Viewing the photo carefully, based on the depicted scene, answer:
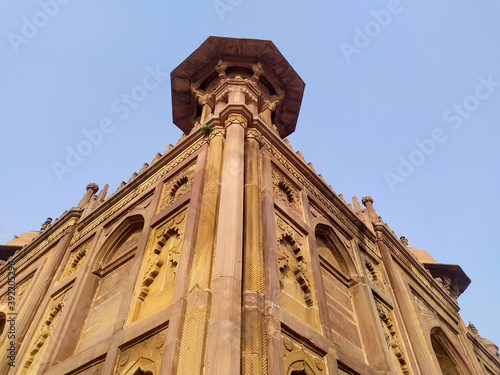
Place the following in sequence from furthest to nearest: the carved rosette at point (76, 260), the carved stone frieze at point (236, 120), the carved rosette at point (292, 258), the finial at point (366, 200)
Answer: the finial at point (366, 200)
the carved rosette at point (76, 260)
the carved stone frieze at point (236, 120)
the carved rosette at point (292, 258)

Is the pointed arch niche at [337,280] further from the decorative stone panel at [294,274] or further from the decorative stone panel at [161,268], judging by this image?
the decorative stone panel at [161,268]

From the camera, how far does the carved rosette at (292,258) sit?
6059 millimetres

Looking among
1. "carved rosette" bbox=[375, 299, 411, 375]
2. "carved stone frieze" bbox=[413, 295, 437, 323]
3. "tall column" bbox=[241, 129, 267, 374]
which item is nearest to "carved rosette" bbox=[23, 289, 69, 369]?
"tall column" bbox=[241, 129, 267, 374]

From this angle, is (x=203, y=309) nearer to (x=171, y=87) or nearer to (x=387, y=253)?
(x=387, y=253)

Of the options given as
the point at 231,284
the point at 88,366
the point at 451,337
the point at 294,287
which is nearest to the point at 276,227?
the point at 294,287

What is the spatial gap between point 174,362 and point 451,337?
1025 cm

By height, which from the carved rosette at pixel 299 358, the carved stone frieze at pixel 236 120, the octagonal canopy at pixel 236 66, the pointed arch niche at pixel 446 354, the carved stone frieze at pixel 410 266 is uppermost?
the octagonal canopy at pixel 236 66

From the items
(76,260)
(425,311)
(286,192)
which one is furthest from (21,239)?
(425,311)

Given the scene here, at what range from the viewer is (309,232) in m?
7.31

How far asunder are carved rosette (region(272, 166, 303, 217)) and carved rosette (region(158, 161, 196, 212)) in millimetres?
1574

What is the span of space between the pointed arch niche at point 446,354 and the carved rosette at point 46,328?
960cm

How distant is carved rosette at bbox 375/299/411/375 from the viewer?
7789mm

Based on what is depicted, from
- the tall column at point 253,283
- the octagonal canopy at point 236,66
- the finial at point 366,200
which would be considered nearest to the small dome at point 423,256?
the finial at point 366,200

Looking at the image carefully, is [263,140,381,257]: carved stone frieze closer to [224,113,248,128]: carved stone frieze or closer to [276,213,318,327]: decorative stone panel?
[224,113,248,128]: carved stone frieze
